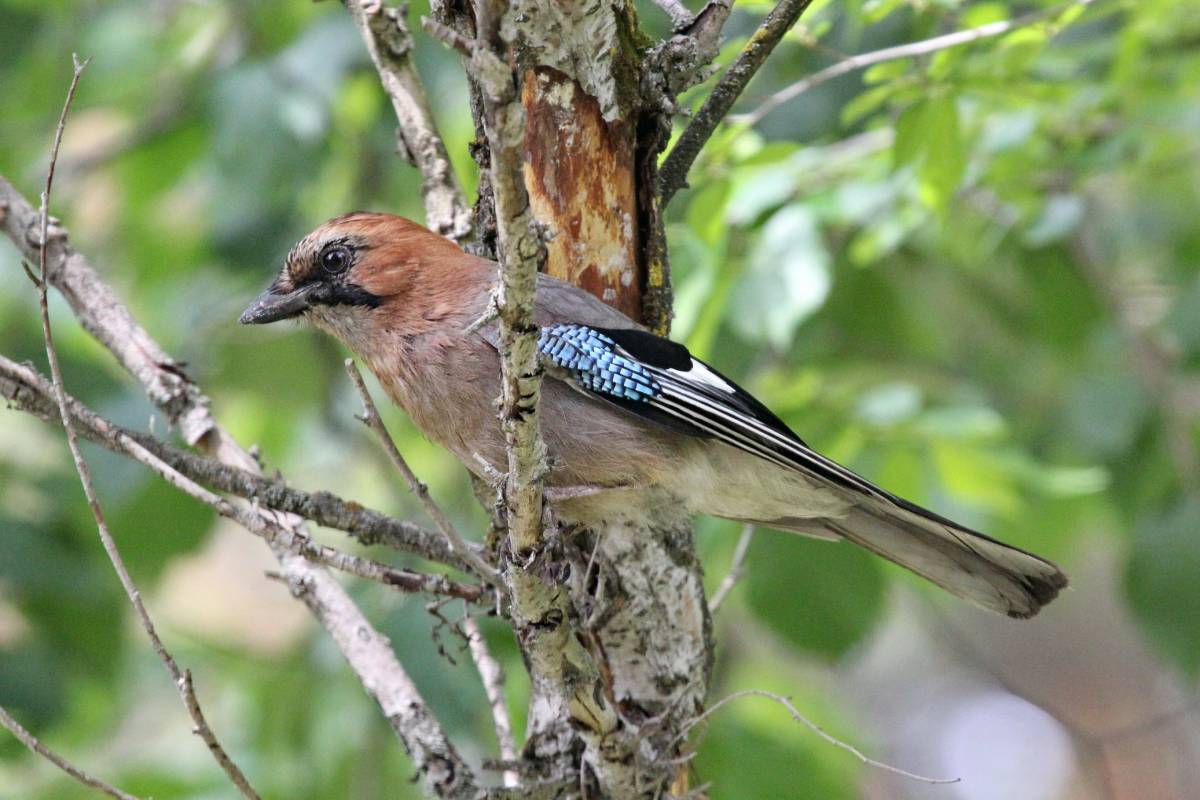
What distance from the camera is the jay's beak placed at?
3.41 m

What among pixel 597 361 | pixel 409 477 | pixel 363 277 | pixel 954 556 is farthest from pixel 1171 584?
pixel 409 477

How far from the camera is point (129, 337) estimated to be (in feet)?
10.2

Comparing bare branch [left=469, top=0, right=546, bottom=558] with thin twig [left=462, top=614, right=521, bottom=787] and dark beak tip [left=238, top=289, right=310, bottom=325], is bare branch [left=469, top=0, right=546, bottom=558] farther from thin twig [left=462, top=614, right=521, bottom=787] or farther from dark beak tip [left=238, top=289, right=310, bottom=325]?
dark beak tip [left=238, top=289, right=310, bottom=325]

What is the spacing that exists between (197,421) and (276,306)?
1.58 feet

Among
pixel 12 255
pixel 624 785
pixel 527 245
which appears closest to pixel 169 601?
pixel 12 255

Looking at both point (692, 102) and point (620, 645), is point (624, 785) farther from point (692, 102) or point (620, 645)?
point (692, 102)

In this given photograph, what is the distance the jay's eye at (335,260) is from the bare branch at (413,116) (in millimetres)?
269

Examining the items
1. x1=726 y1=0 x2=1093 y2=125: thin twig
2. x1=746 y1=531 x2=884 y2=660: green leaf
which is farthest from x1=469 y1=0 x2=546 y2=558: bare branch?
x1=746 y1=531 x2=884 y2=660: green leaf

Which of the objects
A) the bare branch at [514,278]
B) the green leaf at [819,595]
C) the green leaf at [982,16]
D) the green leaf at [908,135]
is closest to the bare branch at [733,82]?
the green leaf at [908,135]

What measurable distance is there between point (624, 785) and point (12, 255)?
464 cm

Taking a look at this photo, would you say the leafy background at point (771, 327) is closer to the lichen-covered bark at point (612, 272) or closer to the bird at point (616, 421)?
the lichen-covered bark at point (612, 272)

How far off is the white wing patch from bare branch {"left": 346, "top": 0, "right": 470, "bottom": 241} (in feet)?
2.42

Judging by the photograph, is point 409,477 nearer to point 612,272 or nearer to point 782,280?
point 612,272

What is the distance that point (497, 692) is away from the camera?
10.2 ft
